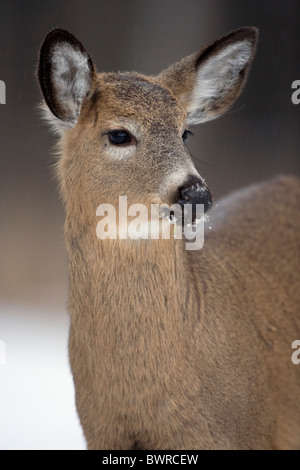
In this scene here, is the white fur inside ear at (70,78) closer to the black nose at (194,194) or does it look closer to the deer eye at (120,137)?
the deer eye at (120,137)

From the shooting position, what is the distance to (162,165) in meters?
3.56

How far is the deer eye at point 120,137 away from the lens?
12.1ft

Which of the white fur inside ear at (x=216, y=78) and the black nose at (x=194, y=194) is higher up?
the white fur inside ear at (x=216, y=78)

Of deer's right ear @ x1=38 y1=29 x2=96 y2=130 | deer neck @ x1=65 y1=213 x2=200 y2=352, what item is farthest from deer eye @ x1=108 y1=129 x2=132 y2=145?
deer neck @ x1=65 y1=213 x2=200 y2=352

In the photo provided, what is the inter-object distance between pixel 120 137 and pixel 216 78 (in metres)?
0.94

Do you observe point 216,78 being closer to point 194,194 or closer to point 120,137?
point 120,137

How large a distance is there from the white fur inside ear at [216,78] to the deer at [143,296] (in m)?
0.04

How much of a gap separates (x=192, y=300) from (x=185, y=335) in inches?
7.7

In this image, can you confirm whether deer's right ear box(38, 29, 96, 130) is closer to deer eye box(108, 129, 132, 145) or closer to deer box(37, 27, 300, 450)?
deer box(37, 27, 300, 450)

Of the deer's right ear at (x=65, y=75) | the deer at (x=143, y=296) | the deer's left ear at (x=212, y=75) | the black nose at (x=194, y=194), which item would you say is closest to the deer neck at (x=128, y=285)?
the deer at (x=143, y=296)

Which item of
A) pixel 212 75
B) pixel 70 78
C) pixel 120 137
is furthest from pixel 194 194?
pixel 212 75

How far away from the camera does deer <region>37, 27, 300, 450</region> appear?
3.67 meters

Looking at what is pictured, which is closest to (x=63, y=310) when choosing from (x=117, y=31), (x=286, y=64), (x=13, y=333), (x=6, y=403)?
(x=13, y=333)

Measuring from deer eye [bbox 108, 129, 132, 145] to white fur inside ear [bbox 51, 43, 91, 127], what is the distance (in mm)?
340
